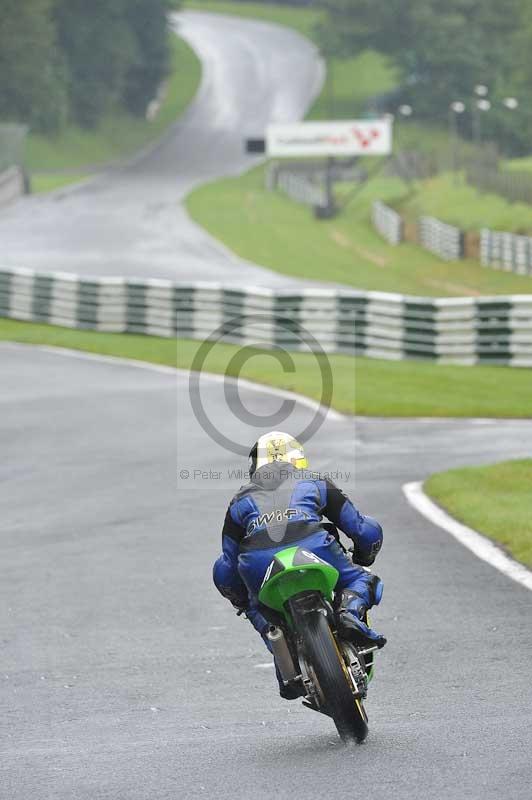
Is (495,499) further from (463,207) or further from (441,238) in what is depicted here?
(463,207)

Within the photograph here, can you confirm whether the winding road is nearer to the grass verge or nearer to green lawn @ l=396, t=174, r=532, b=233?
green lawn @ l=396, t=174, r=532, b=233

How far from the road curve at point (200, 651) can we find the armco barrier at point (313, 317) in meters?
9.05

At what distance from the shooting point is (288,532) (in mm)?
7496

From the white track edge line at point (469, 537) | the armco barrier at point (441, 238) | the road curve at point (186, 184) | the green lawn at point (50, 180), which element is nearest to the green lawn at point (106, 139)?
the green lawn at point (50, 180)

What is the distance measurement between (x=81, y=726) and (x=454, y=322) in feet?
68.5

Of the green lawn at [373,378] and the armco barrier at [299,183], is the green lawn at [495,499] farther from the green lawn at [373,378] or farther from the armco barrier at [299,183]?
the armco barrier at [299,183]

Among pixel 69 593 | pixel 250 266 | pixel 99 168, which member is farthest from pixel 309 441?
pixel 99 168

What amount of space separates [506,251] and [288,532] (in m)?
48.1

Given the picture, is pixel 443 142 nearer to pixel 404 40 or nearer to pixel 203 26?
pixel 404 40

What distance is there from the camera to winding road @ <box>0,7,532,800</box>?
6.77 meters

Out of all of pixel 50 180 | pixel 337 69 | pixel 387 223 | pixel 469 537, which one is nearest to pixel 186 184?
pixel 50 180

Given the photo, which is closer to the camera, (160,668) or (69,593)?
(160,668)

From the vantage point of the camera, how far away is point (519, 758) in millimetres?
6633

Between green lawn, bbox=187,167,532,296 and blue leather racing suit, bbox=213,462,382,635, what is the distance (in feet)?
130
